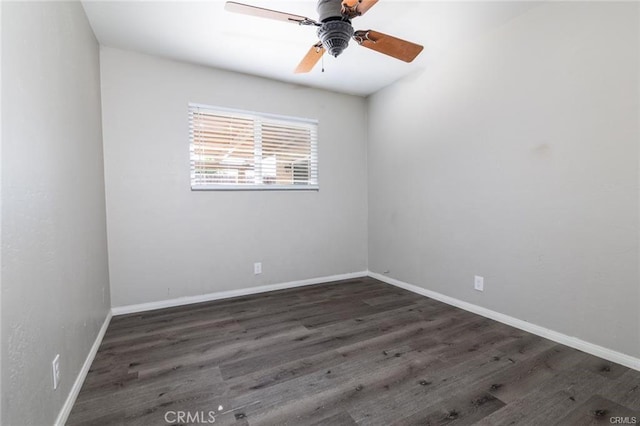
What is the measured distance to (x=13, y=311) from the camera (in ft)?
3.29

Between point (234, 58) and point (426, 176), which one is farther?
point (426, 176)

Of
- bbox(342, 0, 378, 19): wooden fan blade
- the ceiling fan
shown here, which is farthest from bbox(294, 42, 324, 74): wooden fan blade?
bbox(342, 0, 378, 19): wooden fan blade

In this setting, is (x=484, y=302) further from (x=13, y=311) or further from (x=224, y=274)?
(x=13, y=311)

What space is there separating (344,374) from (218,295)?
1868 millimetres

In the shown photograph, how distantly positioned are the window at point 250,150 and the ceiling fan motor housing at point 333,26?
1.75 meters

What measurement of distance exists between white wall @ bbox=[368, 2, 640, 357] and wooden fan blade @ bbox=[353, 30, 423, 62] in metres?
1.00

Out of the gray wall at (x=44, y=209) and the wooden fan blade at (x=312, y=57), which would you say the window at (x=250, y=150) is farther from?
the wooden fan blade at (x=312, y=57)

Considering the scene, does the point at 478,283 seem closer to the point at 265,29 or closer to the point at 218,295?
the point at 218,295

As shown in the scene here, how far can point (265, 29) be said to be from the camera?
2.35 meters

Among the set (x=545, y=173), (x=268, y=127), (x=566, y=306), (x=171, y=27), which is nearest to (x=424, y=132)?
(x=545, y=173)

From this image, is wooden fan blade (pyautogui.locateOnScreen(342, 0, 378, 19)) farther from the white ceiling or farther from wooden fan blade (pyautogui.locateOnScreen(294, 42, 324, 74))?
the white ceiling

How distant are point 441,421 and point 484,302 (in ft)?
5.07

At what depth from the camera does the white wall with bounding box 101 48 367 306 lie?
271 cm

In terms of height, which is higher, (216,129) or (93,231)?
(216,129)
